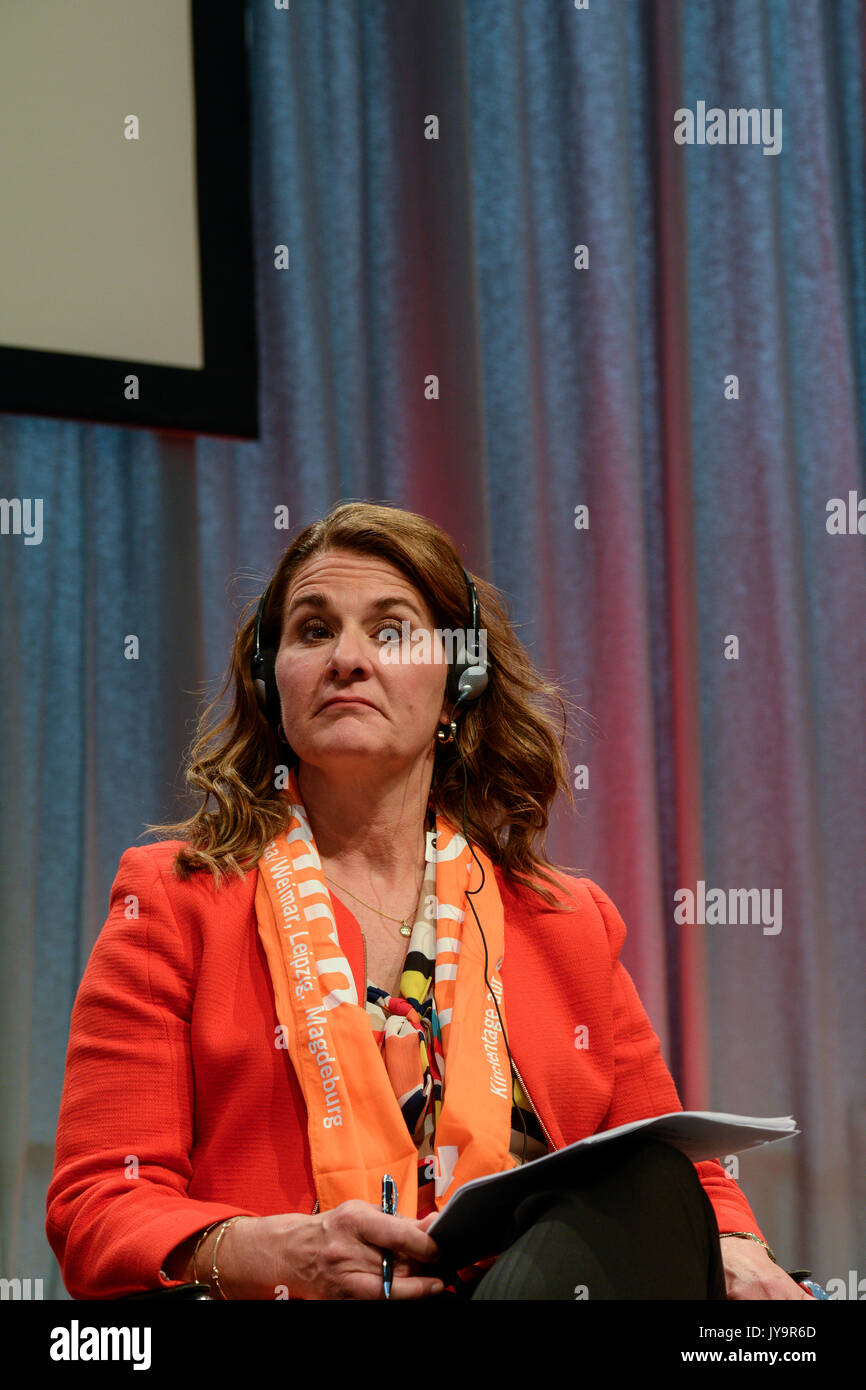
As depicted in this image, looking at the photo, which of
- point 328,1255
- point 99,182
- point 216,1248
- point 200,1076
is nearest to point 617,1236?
point 328,1255

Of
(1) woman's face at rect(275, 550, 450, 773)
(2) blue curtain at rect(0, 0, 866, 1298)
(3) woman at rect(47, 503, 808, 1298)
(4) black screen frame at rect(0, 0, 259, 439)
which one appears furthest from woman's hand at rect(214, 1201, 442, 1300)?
(4) black screen frame at rect(0, 0, 259, 439)

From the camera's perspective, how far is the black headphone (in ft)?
5.15

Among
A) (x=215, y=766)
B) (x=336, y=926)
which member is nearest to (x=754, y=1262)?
(x=336, y=926)

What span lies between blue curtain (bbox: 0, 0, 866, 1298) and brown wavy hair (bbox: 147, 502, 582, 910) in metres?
0.78

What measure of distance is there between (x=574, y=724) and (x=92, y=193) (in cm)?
131

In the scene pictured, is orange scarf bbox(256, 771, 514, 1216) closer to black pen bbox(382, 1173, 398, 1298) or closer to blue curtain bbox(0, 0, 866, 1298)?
black pen bbox(382, 1173, 398, 1298)

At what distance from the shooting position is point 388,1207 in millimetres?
1164

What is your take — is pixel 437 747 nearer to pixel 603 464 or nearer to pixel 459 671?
pixel 459 671

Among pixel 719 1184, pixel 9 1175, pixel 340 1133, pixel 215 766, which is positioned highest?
pixel 215 766

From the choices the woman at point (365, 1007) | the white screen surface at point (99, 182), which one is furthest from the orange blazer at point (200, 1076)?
the white screen surface at point (99, 182)

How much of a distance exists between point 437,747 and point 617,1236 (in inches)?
31.0
